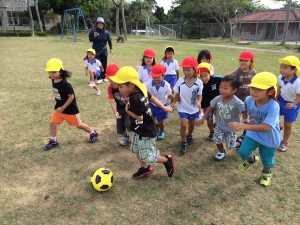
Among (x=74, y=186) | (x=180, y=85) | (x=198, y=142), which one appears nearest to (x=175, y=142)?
(x=198, y=142)

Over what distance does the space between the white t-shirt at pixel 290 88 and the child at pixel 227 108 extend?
1065mm

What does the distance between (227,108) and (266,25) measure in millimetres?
38871

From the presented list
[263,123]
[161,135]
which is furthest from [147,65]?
[263,123]

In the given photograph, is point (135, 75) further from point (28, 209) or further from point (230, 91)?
point (28, 209)

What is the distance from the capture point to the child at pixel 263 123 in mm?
3002

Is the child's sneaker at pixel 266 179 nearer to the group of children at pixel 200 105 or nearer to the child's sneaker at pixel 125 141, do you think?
the group of children at pixel 200 105

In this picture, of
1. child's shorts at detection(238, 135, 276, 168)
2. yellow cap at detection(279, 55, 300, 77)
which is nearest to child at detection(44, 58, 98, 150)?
child's shorts at detection(238, 135, 276, 168)

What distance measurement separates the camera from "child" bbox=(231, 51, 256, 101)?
447 cm

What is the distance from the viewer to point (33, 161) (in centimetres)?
407

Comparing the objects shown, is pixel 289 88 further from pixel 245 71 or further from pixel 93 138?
pixel 93 138

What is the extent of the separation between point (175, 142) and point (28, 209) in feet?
8.73

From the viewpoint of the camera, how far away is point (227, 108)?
3.73m

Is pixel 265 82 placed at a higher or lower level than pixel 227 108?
higher

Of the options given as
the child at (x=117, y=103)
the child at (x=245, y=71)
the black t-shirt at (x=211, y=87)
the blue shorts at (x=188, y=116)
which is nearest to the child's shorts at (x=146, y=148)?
the child at (x=117, y=103)
